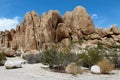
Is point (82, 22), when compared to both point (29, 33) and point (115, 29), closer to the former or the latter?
point (115, 29)

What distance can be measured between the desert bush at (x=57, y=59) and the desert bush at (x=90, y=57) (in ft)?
2.67

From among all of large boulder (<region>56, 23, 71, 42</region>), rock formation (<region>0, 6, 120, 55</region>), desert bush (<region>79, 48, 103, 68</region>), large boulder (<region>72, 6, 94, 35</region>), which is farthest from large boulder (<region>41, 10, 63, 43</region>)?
desert bush (<region>79, 48, 103, 68</region>)

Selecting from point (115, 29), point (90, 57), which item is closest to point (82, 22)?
point (115, 29)

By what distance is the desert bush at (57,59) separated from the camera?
21.2 metres

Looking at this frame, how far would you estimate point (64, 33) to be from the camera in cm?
4538

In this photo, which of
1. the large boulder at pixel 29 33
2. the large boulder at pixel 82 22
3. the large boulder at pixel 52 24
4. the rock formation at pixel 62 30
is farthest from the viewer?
the large boulder at pixel 29 33

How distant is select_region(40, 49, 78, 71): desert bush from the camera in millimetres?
21250

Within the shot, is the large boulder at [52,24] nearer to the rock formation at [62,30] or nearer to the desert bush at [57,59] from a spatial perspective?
the rock formation at [62,30]

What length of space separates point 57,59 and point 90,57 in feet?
9.71

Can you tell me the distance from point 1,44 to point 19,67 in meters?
41.1

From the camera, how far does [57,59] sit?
21234 mm

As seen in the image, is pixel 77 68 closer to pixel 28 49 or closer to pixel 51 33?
pixel 51 33

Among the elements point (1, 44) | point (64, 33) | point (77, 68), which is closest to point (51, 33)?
point (64, 33)

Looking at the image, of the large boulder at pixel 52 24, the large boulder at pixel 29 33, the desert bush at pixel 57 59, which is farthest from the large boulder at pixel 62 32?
the desert bush at pixel 57 59
